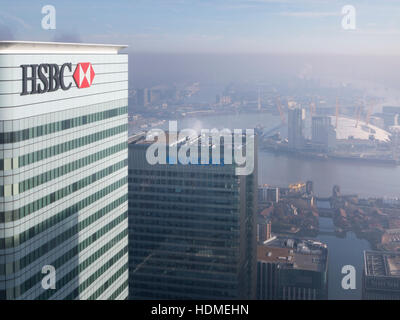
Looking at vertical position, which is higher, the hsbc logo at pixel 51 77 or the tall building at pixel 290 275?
the hsbc logo at pixel 51 77

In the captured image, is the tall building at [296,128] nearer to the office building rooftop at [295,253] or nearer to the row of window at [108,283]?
the office building rooftop at [295,253]

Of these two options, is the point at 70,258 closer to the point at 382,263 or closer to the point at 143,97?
the point at 143,97

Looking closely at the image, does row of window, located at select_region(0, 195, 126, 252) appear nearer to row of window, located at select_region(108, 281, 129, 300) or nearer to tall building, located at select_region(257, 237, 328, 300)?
row of window, located at select_region(108, 281, 129, 300)

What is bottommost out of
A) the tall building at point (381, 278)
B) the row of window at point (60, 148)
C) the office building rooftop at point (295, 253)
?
the tall building at point (381, 278)

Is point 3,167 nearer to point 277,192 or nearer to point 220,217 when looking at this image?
point 220,217

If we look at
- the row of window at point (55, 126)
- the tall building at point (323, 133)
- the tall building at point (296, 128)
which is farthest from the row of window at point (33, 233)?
the tall building at point (323, 133)
